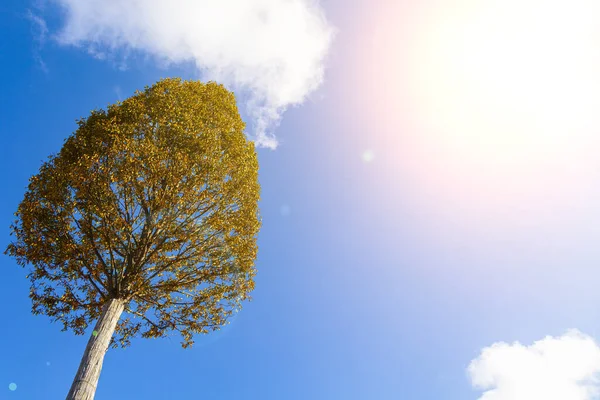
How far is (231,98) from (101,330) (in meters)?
8.65

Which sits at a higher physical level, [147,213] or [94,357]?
[147,213]

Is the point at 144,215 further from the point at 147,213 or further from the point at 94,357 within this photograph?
the point at 94,357

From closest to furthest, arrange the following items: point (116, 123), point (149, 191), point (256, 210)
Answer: point (149, 191) < point (116, 123) < point (256, 210)

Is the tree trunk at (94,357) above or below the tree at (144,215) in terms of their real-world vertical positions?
below

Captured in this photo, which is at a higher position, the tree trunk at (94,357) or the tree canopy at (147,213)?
the tree canopy at (147,213)

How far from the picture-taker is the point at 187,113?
1131 centimetres

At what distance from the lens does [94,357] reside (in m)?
8.38

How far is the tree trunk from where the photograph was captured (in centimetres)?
786

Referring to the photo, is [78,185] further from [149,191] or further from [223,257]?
[223,257]

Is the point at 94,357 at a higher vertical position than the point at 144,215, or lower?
lower

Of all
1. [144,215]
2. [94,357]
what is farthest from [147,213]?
[94,357]

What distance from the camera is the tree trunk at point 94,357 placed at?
7.86 m

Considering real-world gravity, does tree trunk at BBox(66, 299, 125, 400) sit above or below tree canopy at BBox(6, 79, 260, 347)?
below

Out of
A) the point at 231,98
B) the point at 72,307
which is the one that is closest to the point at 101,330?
the point at 72,307
